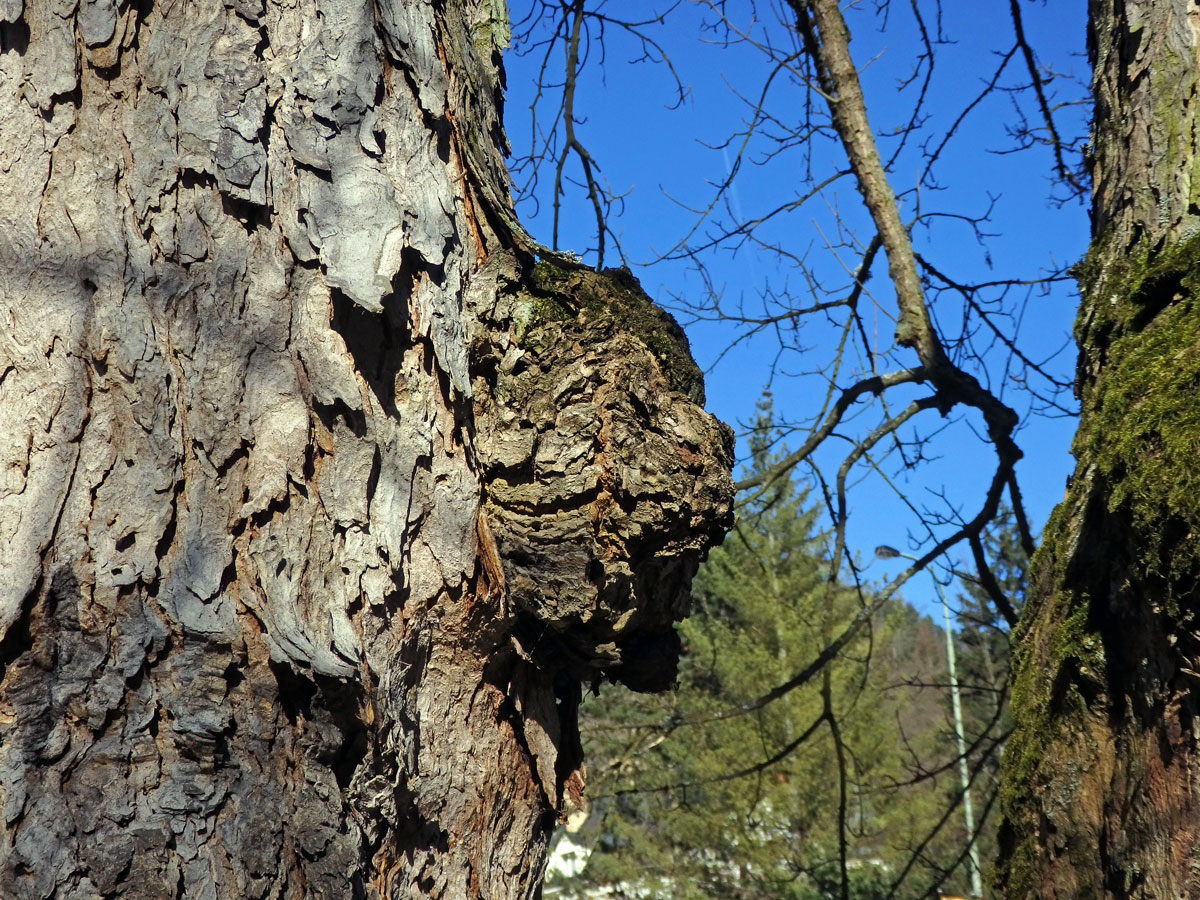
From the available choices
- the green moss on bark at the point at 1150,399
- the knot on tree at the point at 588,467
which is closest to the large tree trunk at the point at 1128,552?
the green moss on bark at the point at 1150,399

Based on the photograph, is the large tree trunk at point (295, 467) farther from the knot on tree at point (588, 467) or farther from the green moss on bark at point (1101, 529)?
the green moss on bark at point (1101, 529)

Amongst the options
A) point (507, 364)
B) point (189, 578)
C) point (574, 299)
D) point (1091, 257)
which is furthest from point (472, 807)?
point (1091, 257)

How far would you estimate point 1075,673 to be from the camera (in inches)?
79.7

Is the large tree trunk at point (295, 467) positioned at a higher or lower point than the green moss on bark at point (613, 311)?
lower

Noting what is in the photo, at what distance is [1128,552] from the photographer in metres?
1.83

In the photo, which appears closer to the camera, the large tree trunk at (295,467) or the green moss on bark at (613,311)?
the large tree trunk at (295,467)

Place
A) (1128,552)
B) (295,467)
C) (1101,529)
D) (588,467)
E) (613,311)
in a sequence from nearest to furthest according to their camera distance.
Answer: (295,467) → (588,467) → (613,311) → (1128,552) → (1101,529)

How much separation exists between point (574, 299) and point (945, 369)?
234 centimetres

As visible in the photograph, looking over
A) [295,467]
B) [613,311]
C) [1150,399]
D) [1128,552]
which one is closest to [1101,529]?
[1128,552]

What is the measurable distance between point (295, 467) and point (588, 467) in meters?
0.49

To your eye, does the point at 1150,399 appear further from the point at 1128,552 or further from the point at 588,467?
the point at 588,467

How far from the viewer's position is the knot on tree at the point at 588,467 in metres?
1.53

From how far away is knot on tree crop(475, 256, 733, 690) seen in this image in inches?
60.3

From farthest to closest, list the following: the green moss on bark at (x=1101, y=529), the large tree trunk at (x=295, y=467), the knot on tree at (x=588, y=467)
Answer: the green moss on bark at (x=1101, y=529), the knot on tree at (x=588, y=467), the large tree trunk at (x=295, y=467)
